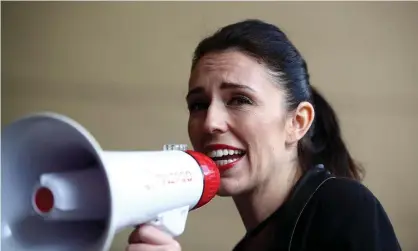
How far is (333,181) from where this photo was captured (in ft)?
2.78

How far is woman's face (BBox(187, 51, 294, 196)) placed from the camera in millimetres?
902

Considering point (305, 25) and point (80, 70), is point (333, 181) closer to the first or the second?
point (305, 25)

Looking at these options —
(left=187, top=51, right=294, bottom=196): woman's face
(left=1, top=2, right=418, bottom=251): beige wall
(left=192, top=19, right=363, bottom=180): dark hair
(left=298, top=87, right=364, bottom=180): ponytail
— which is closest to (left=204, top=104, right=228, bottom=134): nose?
(left=187, top=51, right=294, bottom=196): woman's face

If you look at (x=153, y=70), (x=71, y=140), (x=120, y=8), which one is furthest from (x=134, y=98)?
(x=71, y=140)

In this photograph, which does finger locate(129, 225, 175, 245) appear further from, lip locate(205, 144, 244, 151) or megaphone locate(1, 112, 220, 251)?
lip locate(205, 144, 244, 151)

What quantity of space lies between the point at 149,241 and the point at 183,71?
92 centimetres

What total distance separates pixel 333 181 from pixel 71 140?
19.1 inches

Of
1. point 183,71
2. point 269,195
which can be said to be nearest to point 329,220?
point 269,195

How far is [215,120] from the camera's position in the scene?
0.89m

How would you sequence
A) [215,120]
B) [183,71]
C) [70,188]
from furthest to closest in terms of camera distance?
1. [183,71]
2. [215,120]
3. [70,188]

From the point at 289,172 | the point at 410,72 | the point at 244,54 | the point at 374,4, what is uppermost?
the point at 374,4

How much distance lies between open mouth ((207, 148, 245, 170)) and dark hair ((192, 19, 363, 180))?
0.15 metres

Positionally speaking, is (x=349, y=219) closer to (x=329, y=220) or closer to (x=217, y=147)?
(x=329, y=220)

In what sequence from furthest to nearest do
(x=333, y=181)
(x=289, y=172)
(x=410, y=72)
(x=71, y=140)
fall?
(x=410, y=72) < (x=289, y=172) < (x=333, y=181) < (x=71, y=140)
